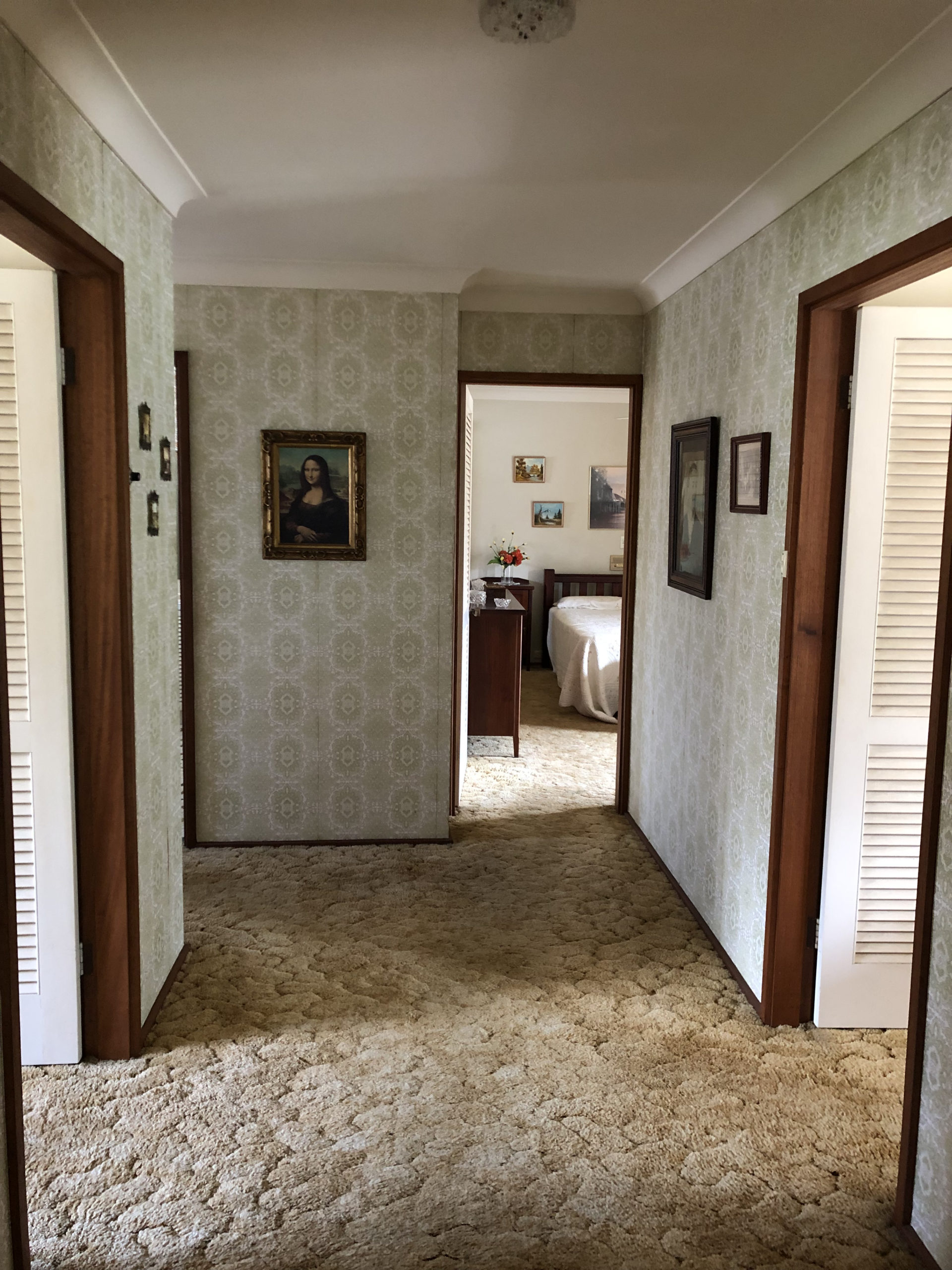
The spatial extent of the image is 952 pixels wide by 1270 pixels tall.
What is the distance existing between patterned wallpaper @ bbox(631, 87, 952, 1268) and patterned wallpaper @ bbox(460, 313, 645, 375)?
0.19 m

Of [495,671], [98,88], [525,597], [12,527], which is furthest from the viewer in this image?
[525,597]

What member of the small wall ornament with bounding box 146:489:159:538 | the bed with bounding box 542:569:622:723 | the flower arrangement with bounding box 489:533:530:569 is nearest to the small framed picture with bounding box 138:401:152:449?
the small wall ornament with bounding box 146:489:159:538

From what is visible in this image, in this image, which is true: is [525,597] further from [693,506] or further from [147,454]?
[147,454]

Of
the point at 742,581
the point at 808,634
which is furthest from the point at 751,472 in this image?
the point at 808,634

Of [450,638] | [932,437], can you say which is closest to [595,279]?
[450,638]

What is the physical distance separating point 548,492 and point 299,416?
536 centimetres

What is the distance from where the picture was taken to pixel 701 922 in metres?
3.81

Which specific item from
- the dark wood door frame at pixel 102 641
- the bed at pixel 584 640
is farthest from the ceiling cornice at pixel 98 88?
the bed at pixel 584 640

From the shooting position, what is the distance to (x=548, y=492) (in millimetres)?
9531

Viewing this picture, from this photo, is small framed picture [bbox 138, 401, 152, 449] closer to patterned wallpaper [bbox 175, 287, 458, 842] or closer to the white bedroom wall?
patterned wallpaper [bbox 175, 287, 458, 842]

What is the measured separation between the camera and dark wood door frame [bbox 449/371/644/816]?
4766 millimetres

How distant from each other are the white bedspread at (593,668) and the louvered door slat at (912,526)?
4134 millimetres

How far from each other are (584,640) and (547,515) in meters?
2.50

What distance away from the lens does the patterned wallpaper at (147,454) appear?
89.0 inches
